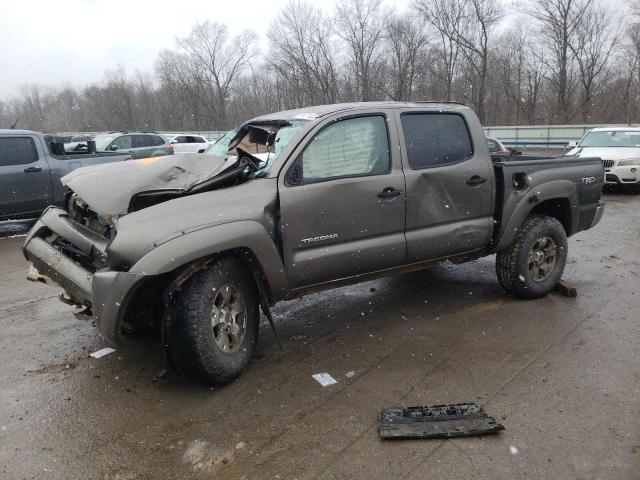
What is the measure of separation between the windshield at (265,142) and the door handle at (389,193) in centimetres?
76

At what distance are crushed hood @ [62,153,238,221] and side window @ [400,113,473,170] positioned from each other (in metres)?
1.45

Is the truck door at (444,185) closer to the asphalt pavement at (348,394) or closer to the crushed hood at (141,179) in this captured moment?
the asphalt pavement at (348,394)

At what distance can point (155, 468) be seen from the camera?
2.64m

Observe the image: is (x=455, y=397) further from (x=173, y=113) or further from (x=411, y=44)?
(x=173, y=113)

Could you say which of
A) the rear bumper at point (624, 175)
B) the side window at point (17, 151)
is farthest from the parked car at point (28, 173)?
the rear bumper at point (624, 175)

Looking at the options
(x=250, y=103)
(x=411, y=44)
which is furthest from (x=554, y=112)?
(x=250, y=103)

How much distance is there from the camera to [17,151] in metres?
8.63

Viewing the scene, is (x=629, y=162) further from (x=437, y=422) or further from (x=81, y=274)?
(x=81, y=274)

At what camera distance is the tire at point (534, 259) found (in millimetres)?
4820

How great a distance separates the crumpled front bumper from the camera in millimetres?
2986

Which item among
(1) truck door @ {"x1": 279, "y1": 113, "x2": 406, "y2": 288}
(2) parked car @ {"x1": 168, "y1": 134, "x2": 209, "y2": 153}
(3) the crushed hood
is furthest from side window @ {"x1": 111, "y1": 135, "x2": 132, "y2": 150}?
(1) truck door @ {"x1": 279, "y1": 113, "x2": 406, "y2": 288}

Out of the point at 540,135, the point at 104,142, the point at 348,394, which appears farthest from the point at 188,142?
the point at 348,394

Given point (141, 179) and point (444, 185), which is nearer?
point (141, 179)

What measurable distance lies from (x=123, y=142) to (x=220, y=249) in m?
15.2
